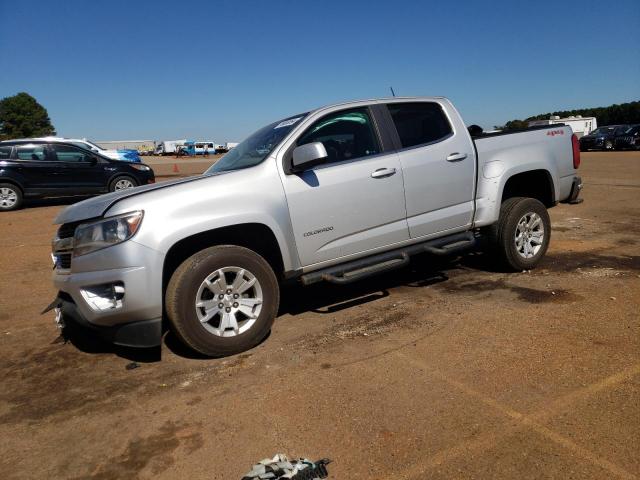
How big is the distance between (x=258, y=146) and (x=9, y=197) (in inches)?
432

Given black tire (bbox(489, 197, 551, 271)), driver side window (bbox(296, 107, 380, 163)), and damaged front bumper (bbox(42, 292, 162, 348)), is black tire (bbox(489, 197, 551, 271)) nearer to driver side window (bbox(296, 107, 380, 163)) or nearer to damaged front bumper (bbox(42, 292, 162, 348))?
driver side window (bbox(296, 107, 380, 163))

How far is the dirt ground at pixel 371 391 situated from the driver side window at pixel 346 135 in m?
1.46

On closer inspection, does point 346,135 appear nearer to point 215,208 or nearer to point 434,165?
point 434,165

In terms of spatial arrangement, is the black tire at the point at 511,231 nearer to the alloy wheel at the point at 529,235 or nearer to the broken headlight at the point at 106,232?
the alloy wheel at the point at 529,235

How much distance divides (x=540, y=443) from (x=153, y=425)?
213cm

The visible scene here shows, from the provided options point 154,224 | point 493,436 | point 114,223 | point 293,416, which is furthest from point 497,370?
point 114,223

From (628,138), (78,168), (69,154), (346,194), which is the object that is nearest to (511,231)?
(346,194)

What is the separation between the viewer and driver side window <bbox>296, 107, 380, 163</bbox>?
439 cm

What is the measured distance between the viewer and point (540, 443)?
98.5 inches

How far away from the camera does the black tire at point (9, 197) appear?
41.4 ft

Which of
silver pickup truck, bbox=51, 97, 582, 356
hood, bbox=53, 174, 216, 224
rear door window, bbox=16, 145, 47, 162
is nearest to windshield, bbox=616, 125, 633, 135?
silver pickup truck, bbox=51, 97, 582, 356

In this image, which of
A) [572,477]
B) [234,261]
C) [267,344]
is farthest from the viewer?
[267,344]

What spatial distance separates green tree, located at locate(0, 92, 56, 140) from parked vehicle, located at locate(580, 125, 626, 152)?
347 feet

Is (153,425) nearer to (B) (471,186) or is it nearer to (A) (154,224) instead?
(A) (154,224)
